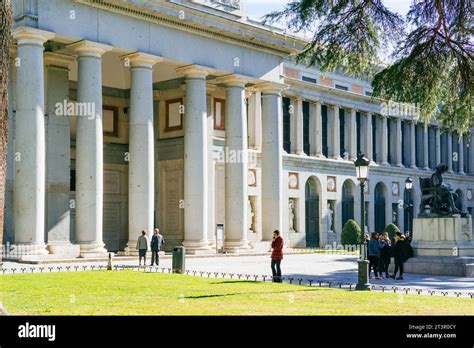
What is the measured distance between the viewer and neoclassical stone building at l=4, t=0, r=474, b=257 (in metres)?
31.4

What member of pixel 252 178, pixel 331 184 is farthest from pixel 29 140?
pixel 331 184

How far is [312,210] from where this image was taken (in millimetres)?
60156

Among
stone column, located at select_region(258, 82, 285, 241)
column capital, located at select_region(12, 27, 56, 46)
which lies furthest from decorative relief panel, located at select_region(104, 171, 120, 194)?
column capital, located at select_region(12, 27, 56, 46)

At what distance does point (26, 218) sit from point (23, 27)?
806cm

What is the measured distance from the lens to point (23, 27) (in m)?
30.6

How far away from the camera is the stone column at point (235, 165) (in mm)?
40594

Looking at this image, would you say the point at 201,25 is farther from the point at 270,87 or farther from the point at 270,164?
the point at 270,164

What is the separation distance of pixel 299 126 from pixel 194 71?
2090cm

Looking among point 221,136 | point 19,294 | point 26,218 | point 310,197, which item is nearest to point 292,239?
point 310,197

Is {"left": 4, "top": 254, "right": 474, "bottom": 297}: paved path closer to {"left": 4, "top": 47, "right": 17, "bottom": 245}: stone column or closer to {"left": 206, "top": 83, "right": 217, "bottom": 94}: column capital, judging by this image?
{"left": 4, "top": 47, "right": 17, "bottom": 245}: stone column

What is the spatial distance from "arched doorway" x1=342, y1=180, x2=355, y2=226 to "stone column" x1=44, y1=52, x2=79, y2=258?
32.3m

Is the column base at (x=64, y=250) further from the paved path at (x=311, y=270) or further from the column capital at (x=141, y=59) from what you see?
the column capital at (x=141, y=59)

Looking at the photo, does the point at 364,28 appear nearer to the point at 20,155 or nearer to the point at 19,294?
the point at 19,294
